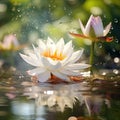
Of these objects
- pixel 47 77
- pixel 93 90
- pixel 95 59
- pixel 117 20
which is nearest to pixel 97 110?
pixel 93 90

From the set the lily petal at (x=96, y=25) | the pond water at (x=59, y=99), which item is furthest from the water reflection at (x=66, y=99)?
the lily petal at (x=96, y=25)

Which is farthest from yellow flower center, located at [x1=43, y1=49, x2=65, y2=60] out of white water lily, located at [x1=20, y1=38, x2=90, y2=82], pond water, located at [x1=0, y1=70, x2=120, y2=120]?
pond water, located at [x1=0, y1=70, x2=120, y2=120]

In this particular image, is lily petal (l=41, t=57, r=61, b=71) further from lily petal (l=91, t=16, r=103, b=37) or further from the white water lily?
lily petal (l=91, t=16, r=103, b=37)

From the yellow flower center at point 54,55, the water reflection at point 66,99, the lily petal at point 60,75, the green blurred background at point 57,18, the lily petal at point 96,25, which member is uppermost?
the green blurred background at point 57,18

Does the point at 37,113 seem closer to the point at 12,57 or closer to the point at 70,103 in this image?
the point at 70,103

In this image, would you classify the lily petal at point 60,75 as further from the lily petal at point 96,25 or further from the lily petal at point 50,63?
the lily petal at point 96,25
